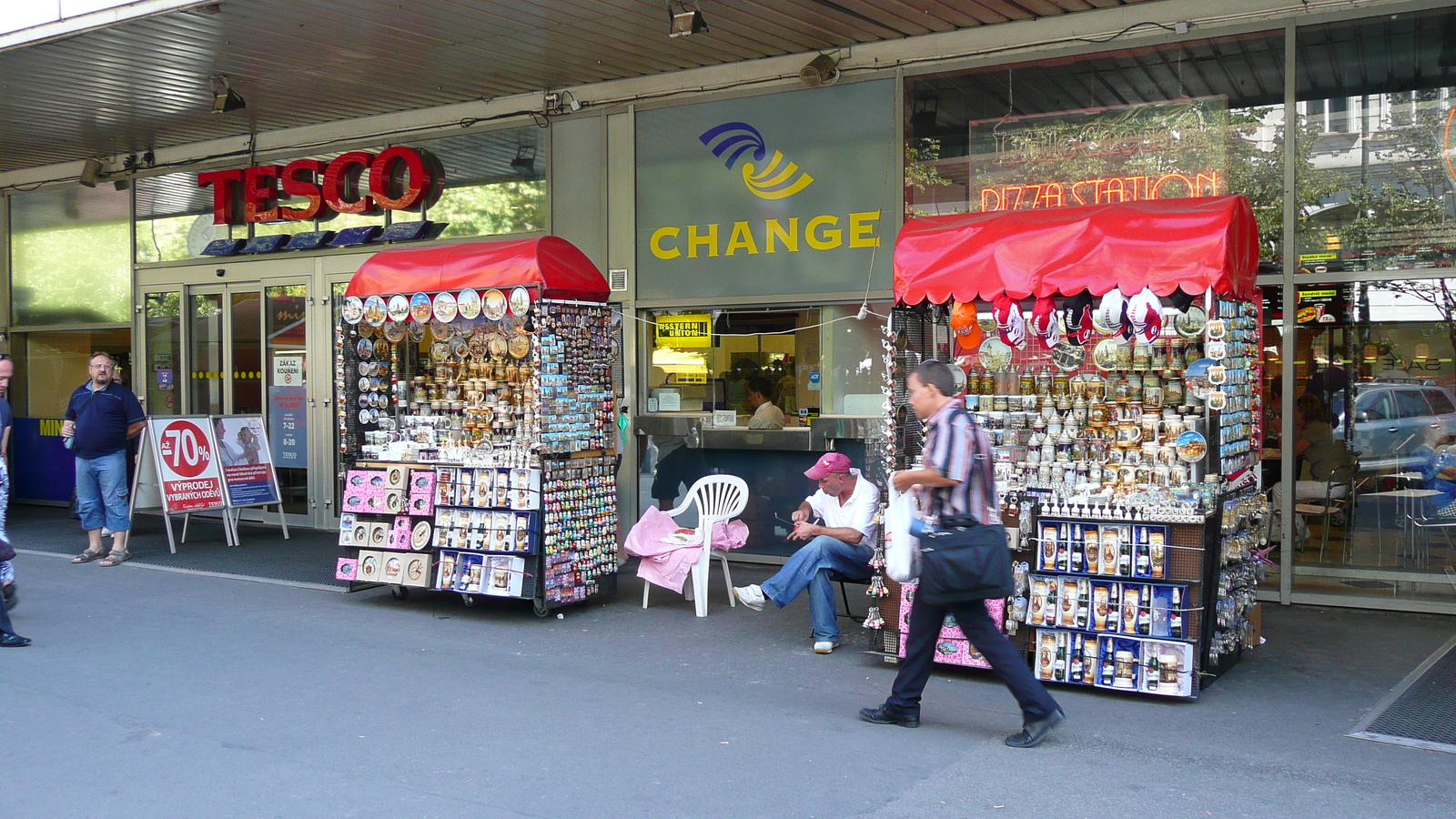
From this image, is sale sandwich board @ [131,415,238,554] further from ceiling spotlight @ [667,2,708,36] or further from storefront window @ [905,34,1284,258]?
storefront window @ [905,34,1284,258]

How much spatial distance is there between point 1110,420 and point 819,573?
1.85 m

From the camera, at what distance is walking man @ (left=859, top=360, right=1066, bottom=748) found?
16.3ft

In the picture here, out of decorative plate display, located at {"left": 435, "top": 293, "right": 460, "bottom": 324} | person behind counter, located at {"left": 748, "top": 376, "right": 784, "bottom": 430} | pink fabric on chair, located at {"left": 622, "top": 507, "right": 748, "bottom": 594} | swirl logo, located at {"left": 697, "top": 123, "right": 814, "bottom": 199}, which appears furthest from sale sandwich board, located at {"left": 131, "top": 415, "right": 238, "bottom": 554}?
swirl logo, located at {"left": 697, "top": 123, "right": 814, "bottom": 199}

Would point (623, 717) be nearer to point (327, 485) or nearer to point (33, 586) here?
point (33, 586)

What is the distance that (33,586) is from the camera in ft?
28.7

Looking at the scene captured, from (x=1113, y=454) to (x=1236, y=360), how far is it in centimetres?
83

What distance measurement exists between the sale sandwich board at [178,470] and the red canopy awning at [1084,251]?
717 cm

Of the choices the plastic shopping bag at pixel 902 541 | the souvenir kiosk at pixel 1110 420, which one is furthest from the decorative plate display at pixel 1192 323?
the plastic shopping bag at pixel 902 541

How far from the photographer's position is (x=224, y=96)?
1019cm

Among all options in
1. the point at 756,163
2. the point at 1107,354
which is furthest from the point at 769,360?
the point at 1107,354

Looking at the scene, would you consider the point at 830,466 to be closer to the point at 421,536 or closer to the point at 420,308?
the point at 421,536

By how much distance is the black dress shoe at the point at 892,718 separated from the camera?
5262mm

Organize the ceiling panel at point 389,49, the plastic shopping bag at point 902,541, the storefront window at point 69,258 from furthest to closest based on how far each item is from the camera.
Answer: the storefront window at point 69,258 → the ceiling panel at point 389,49 → the plastic shopping bag at point 902,541

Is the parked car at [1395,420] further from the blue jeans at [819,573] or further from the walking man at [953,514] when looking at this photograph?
the walking man at [953,514]
